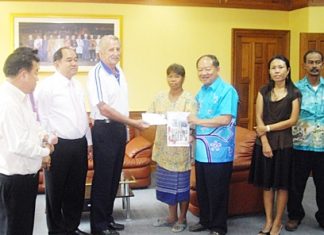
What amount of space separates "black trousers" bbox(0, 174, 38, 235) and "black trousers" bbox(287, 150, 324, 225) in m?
2.05

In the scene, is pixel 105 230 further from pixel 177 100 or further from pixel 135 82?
pixel 135 82

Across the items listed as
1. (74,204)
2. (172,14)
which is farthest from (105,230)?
(172,14)

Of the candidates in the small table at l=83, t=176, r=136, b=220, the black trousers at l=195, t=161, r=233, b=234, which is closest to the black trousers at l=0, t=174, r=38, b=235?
the small table at l=83, t=176, r=136, b=220

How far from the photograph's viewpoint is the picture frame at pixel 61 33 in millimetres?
5344

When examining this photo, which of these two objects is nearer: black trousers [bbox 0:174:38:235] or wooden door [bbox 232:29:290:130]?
black trousers [bbox 0:174:38:235]

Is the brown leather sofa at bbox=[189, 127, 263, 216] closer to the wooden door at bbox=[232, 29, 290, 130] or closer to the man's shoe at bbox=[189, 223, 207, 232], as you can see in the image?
the man's shoe at bbox=[189, 223, 207, 232]

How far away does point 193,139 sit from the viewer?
3.29 m

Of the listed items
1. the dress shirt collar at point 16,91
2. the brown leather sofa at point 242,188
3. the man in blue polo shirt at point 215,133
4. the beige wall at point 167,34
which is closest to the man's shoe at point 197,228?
the man in blue polo shirt at point 215,133

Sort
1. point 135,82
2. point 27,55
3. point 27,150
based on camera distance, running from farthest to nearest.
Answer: point 135,82 < point 27,55 < point 27,150

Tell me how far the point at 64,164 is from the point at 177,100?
1.01 meters

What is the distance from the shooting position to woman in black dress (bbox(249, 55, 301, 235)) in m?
3.11

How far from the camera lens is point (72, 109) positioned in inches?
118

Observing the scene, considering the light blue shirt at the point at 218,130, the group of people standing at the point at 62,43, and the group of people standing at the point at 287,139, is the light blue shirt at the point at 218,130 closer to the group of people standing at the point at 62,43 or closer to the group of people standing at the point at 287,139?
the group of people standing at the point at 287,139

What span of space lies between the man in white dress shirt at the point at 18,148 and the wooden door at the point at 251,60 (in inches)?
169
